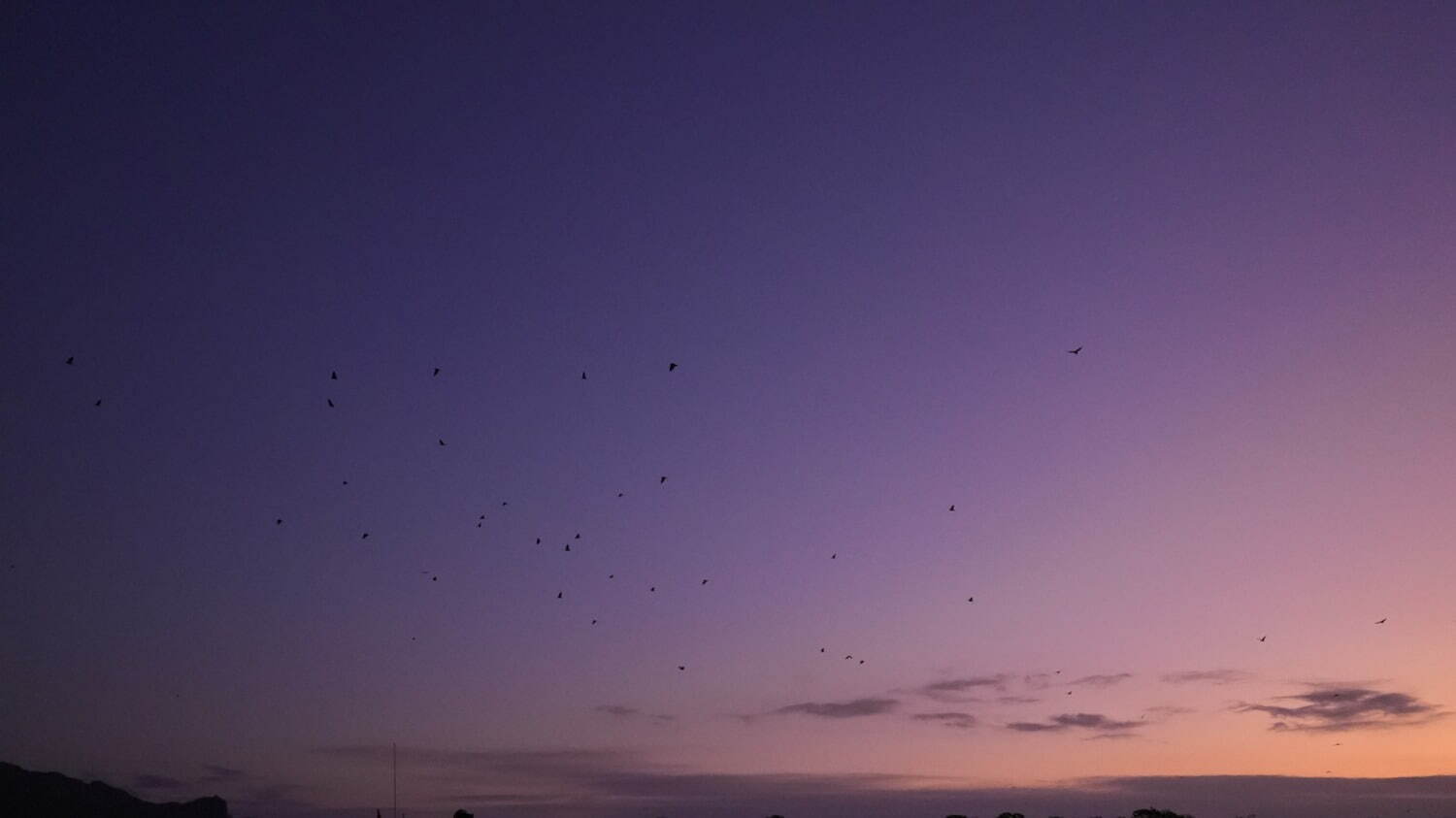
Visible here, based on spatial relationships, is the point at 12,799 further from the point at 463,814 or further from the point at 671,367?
the point at 671,367

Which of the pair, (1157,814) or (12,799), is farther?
(12,799)

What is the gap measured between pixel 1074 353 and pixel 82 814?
209998 millimetres

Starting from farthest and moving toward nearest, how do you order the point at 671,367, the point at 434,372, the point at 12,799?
the point at 12,799 → the point at 434,372 → the point at 671,367

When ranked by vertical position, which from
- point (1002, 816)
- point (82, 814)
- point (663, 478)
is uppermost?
point (663, 478)

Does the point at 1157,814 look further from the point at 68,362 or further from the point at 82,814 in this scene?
the point at 82,814

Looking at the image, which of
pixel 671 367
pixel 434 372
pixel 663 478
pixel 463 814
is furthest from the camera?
pixel 463 814

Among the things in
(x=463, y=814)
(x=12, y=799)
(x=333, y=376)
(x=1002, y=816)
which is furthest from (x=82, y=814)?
(x=333, y=376)

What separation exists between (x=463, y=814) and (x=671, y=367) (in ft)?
234

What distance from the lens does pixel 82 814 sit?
199875mm

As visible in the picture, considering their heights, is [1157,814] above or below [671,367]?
below

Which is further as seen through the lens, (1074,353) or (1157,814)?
(1157,814)

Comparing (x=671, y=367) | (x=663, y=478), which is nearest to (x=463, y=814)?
(x=663, y=478)

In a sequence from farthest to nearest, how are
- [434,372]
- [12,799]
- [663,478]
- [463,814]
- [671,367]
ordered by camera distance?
1. [12,799]
2. [463,814]
3. [663,478]
4. [434,372]
5. [671,367]

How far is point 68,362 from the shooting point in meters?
62.6
